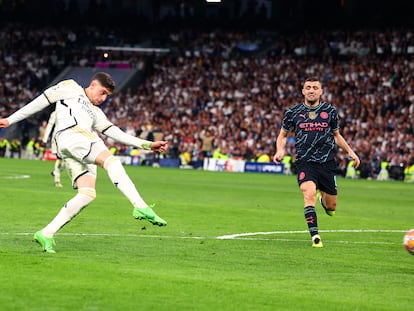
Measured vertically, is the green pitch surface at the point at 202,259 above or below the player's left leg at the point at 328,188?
below

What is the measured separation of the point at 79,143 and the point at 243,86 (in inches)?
1845

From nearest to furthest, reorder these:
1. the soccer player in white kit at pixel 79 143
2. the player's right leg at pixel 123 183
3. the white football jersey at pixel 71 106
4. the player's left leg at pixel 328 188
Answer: the player's right leg at pixel 123 183, the soccer player in white kit at pixel 79 143, the white football jersey at pixel 71 106, the player's left leg at pixel 328 188

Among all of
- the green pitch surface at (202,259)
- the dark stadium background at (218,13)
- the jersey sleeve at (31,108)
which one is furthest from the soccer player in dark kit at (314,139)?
the dark stadium background at (218,13)

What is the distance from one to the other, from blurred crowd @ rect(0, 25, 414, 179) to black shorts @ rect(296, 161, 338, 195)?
3047 centimetres

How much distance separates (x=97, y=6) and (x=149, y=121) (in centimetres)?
1628

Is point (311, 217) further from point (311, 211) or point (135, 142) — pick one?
point (135, 142)

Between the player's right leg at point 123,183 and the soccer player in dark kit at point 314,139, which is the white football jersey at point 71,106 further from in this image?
the soccer player in dark kit at point 314,139

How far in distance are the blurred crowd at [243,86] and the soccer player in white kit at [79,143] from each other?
111 feet

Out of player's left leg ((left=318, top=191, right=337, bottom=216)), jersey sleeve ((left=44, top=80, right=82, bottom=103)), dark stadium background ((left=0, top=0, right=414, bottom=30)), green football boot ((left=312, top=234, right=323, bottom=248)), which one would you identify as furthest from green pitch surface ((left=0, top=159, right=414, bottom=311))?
dark stadium background ((left=0, top=0, right=414, bottom=30))

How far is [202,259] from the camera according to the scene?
1321 centimetres

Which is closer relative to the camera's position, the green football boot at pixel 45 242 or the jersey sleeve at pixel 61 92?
the green football boot at pixel 45 242

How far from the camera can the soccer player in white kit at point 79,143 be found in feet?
43.4

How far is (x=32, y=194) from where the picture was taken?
25.7 m

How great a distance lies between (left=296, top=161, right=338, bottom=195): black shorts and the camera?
15.8 m
